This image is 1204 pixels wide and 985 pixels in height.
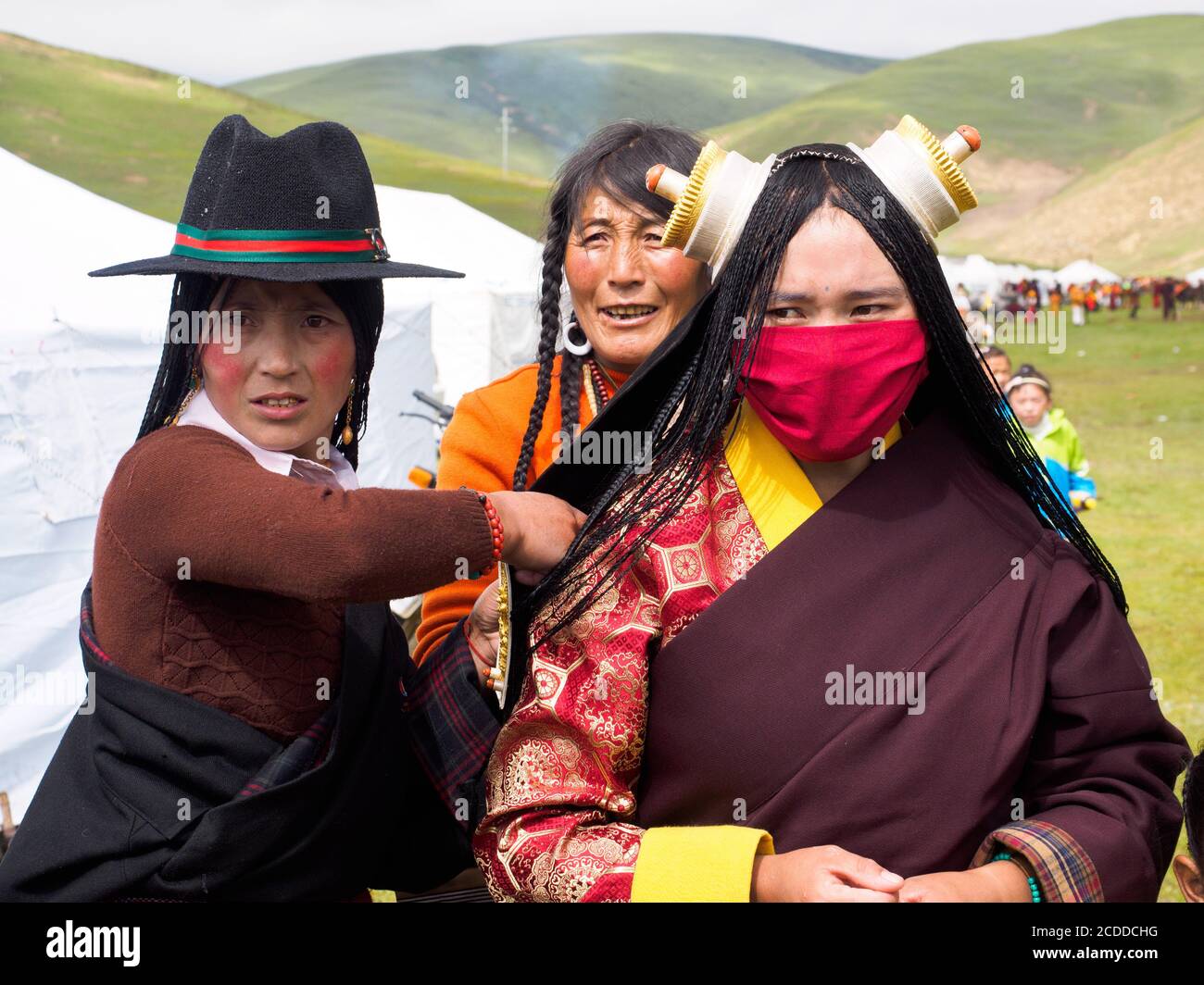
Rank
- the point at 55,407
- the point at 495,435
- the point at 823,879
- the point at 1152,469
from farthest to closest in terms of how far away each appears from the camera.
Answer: the point at 1152,469 < the point at 55,407 < the point at 495,435 < the point at 823,879

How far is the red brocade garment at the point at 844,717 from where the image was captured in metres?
1.76

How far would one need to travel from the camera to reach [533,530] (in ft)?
6.09

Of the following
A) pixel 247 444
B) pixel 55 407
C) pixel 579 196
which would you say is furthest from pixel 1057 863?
pixel 55 407

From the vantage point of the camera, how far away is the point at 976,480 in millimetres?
1971

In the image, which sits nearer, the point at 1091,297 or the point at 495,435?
the point at 495,435

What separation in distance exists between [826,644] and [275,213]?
1040 mm

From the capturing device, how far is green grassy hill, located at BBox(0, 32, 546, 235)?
47656 mm

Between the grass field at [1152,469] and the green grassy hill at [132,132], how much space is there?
2202 cm

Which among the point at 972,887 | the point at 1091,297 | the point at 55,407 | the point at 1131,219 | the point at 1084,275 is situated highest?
the point at 1131,219

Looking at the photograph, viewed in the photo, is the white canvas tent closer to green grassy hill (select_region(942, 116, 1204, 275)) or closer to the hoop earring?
the hoop earring

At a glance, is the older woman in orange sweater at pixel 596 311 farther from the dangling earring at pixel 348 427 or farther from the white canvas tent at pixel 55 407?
the white canvas tent at pixel 55 407

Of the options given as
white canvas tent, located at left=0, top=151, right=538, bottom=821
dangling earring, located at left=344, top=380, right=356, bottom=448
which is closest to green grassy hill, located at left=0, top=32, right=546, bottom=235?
white canvas tent, located at left=0, top=151, right=538, bottom=821

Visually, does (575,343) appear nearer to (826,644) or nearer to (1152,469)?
(826,644)

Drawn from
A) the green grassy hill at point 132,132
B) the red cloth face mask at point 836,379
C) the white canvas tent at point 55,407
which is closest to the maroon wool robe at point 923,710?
the red cloth face mask at point 836,379
